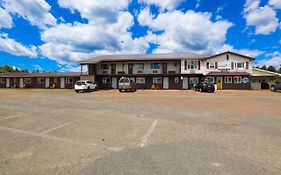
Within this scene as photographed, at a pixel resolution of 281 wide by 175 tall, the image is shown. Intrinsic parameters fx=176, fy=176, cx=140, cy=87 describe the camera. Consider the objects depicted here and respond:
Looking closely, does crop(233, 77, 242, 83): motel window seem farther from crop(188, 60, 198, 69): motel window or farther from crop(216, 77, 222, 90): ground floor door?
crop(188, 60, 198, 69): motel window

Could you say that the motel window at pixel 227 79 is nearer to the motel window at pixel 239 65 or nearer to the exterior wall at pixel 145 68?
the motel window at pixel 239 65

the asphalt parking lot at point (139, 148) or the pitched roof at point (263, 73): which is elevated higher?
the pitched roof at point (263, 73)

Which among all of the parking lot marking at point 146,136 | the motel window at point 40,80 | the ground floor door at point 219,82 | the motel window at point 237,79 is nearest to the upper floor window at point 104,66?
the motel window at point 40,80

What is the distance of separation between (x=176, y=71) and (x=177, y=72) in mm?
289

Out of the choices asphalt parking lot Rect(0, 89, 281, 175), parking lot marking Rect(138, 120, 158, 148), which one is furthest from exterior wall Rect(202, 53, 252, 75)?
parking lot marking Rect(138, 120, 158, 148)

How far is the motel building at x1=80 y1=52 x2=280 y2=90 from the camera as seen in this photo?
31.6m

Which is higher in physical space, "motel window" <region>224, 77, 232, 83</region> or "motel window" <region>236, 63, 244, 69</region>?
"motel window" <region>236, 63, 244, 69</region>

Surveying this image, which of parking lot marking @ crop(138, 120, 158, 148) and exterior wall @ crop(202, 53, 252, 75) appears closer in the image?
parking lot marking @ crop(138, 120, 158, 148)

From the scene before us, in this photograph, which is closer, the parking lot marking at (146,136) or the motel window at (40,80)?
the parking lot marking at (146,136)

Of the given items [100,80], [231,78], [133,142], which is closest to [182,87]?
[231,78]

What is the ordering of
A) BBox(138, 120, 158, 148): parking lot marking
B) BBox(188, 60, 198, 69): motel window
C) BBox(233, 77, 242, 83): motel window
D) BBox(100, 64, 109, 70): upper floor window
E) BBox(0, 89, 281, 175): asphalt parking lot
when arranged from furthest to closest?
BBox(100, 64, 109, 70): upper floor window
BBox(188, 60, 198, 69): motel window
BBox(233, 77, 242, 83): motel window
BBox(138, 120, 158, 148): parking lot marking
BBox(0, 89, 281, 175): asphalt parking lot

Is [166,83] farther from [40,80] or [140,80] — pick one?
[40,80]

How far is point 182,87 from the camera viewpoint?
109 feet

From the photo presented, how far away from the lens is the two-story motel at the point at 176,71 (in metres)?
31.6
